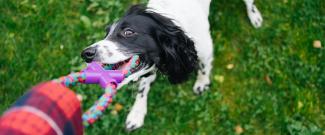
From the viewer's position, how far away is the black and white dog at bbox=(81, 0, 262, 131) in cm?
275

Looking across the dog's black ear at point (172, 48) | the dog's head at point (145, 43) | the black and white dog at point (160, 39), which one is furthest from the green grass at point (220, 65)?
the dog's head at point (145, 43)

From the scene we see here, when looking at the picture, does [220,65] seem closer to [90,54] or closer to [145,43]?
[145,43]

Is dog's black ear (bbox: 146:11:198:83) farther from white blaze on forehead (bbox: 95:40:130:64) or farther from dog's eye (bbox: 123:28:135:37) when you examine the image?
white blaze on forehead (bbox: 95:40:130:64)

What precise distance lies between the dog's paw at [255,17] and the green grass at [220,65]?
70 millimetres

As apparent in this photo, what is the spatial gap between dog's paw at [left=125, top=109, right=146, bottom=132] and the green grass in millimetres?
66

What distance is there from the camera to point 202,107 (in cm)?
411

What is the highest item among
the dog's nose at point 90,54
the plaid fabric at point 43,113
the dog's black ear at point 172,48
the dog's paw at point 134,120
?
the plaid fabric at point 43,113

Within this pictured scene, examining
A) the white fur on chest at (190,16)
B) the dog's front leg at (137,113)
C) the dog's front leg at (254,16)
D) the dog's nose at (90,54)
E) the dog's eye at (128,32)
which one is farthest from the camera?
the dog's front leg at (254,16)

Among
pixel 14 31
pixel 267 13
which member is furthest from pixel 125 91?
pixel 267 13

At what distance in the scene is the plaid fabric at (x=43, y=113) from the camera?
1.21 metres

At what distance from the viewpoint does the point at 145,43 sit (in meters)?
2.84

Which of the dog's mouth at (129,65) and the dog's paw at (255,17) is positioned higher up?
the dog's mouth at (129,65)

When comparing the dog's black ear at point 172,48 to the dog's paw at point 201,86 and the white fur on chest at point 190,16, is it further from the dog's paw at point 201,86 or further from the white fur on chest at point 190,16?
the dog's paw at point 201,86

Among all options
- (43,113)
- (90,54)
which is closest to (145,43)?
(90,54)
